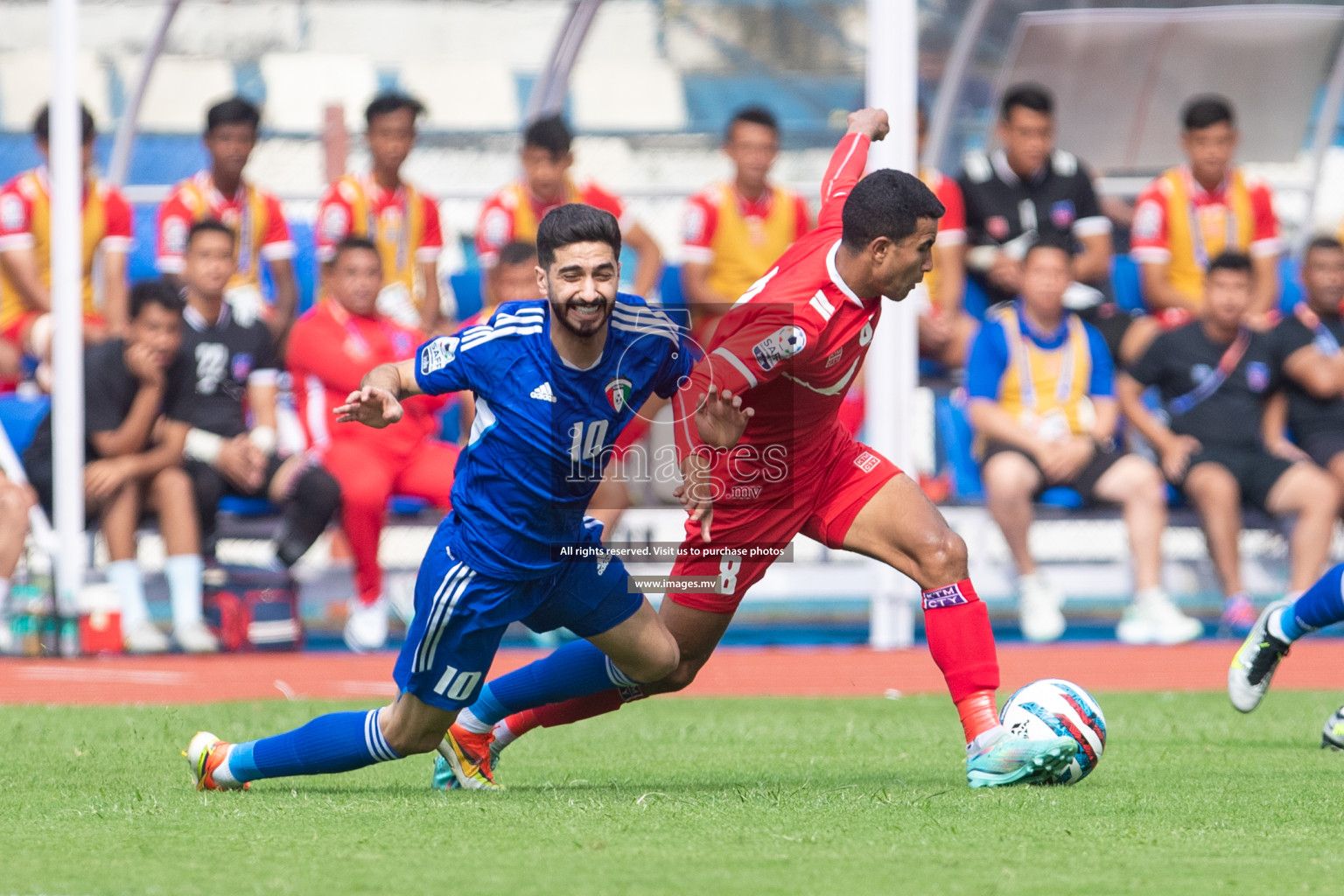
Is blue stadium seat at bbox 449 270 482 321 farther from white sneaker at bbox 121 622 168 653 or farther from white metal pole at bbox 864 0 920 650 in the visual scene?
white sneaker at bbox 121 622 168 653

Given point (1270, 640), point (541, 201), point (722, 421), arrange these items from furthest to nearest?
point (541, 201), point (1270, 640), point (722, 421)

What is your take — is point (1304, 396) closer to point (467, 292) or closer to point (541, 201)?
point (541, 201)

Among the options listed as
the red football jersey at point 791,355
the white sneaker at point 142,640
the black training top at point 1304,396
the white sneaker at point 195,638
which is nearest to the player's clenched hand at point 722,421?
the red football jersey at point 791,355

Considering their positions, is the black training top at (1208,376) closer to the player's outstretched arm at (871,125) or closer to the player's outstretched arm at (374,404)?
the player's outstretched arm at (871,125)

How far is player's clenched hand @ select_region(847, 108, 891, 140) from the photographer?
18.9ft

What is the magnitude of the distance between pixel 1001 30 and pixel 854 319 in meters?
7.07

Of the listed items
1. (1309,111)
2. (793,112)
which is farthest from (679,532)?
(1309,111)

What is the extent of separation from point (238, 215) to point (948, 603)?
6451 millimetres

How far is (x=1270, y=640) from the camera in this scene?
575cm

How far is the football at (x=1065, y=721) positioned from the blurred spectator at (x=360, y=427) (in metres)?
4.92

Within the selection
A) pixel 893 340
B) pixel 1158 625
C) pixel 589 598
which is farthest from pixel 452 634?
pixel 1158 625

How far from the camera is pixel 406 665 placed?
459cm

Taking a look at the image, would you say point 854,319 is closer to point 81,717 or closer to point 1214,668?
point 81,717

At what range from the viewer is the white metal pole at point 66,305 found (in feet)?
29.7
